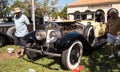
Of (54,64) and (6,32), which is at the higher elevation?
(6,32)

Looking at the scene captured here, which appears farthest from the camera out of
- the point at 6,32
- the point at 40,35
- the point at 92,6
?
the point at 92,6

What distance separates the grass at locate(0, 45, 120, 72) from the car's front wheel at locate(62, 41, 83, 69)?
0.80 ft

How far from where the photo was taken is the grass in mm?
6508

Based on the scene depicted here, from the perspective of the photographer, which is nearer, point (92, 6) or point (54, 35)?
point (54, 35)

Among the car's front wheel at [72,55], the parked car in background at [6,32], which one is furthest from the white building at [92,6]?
the car's front wheel at [72,55]

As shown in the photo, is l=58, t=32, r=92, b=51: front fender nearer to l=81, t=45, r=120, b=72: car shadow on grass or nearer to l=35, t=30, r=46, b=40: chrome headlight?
l=35, t=30, r=46, b=40: chrome headlight

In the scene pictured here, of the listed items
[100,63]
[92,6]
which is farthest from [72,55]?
[92,6]

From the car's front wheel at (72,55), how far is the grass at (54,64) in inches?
9.6

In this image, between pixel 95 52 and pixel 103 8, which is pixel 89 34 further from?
pixel 103 8

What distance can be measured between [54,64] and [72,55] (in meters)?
0.80

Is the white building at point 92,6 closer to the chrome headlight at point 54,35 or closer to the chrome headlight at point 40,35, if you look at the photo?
the chrome headlight at point 40,35

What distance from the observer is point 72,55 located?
21.6 ft

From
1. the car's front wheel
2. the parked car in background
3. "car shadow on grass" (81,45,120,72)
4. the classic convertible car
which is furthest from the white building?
the car's front wheel

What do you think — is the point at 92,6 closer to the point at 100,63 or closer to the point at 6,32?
the point at 6,32
